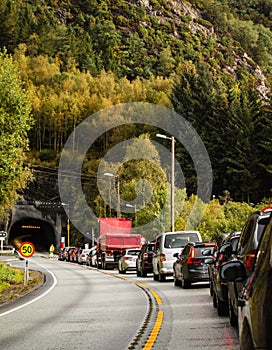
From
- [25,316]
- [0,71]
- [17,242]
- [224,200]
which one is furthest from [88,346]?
[17,242]

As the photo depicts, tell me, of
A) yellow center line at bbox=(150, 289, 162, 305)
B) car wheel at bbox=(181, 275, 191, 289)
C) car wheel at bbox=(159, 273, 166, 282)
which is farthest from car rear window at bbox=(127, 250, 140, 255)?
yellow center line at bbox=(150, 289, 162, 305)

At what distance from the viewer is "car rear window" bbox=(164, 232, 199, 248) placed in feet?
102

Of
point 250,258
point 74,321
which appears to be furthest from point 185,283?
point 250,258

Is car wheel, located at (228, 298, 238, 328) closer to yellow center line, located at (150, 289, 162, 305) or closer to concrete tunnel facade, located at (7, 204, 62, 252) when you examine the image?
yellow center line, located at (150, 289, 162, 305)

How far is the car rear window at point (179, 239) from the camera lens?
102ft

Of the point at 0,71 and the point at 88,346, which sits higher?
the point at 0,71

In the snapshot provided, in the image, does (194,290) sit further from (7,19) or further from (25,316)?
(7,19)

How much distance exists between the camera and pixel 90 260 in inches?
2446

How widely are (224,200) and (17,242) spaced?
1942 inches

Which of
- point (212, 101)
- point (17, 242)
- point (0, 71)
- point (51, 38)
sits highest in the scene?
point (51, 38)

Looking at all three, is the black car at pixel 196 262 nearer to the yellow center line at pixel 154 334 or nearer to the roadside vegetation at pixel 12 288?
the roadside vegetation at pixel 12 288

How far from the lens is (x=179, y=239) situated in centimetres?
3148

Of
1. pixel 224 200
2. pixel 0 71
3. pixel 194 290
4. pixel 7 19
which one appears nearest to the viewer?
pixel 194 290

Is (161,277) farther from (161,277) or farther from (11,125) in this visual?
(11,125)
